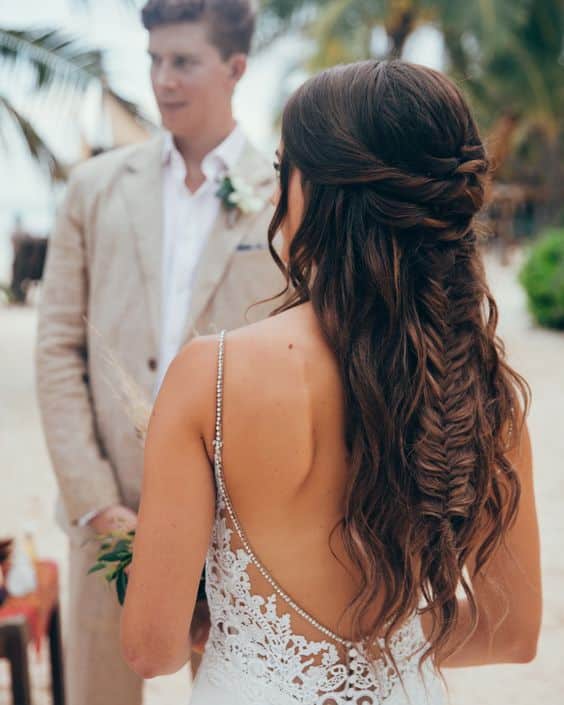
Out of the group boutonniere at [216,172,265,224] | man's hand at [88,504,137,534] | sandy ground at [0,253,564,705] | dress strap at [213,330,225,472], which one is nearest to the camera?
dress strap at [213,330,225,472]

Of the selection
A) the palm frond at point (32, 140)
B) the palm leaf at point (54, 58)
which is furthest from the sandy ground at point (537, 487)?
the palm leaf at point (54, 58)

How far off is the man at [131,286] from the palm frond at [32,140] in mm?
6234

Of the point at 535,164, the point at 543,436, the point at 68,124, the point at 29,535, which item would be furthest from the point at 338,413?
the point at 535,164

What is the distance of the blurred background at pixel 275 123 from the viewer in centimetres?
489

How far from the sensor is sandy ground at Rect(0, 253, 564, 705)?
4137mm

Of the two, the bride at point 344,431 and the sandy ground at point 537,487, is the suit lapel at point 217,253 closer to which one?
the bride at point 344,431

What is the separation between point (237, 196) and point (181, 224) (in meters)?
0.19

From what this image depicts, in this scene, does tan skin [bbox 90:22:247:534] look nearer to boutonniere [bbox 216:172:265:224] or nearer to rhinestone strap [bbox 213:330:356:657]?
boutonniere [bbox 216:172:265:224]

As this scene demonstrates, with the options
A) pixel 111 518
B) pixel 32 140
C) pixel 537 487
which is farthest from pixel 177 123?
pixel 32 140

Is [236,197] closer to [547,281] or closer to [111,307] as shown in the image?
[111,307]

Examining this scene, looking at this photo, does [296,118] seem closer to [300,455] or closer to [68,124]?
[300,455]

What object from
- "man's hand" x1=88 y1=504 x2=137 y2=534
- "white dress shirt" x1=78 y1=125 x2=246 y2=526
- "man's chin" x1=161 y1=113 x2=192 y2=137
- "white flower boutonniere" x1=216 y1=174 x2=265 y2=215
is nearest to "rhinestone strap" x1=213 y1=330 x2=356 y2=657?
"man's hand" x1=88 y1=504 x2=137 y2=534

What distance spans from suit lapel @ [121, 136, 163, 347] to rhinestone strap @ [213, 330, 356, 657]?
1.15 m

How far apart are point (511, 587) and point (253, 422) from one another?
26.0 inches
